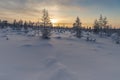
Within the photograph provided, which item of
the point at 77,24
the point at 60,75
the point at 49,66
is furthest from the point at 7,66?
the point at 77,24

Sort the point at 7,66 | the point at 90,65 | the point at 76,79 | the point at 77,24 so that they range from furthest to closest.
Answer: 1. the point at 77,24
2. the point at 90,65
3. the point at 7,66
4. the point at 76,79

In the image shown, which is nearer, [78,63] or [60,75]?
[60,75]

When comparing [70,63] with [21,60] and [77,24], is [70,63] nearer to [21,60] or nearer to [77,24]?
[21,60]

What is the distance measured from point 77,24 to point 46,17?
19331mm

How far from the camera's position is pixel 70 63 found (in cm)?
1388

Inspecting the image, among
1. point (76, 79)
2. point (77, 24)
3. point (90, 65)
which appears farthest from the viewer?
point (77, 24)

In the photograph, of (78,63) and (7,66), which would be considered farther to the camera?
(78,63)

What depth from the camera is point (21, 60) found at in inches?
547

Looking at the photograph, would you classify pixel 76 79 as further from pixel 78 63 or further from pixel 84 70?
pixel 78 63

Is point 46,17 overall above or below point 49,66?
above

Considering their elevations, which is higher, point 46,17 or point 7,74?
point 46,17

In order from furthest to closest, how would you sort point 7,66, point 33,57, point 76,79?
point 33,57 < point 7,66 < point 76,79

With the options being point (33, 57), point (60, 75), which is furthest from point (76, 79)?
point (33, 57)

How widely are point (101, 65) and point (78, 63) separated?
1.68 m
